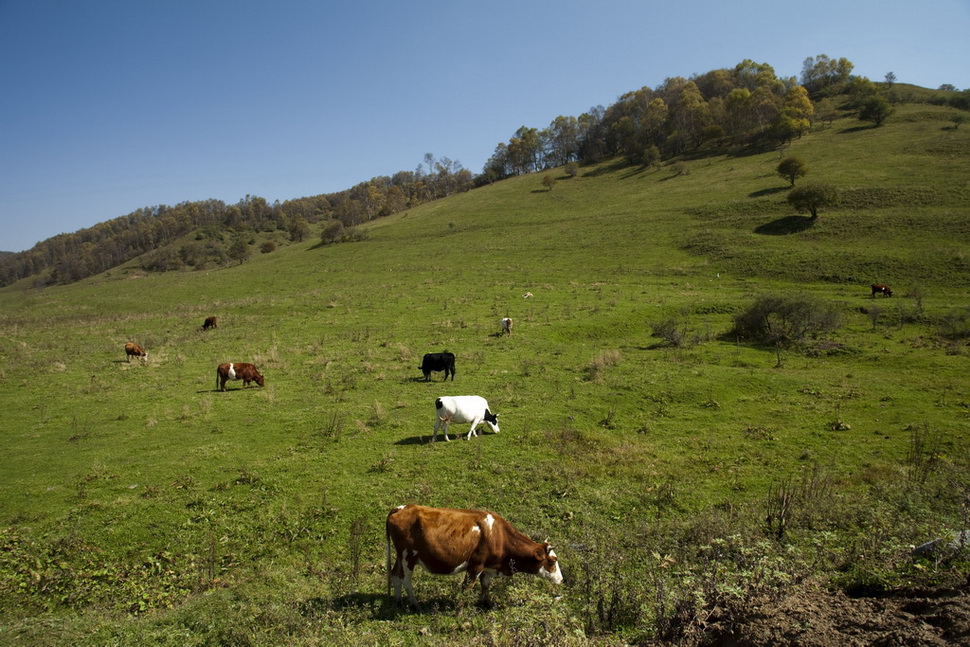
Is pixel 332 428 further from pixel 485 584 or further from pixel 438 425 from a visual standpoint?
pixel 485 584

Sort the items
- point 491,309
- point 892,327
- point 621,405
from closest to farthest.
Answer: point 621,405 < point 892,327 < point 491,309

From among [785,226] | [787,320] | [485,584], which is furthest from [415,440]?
[785,226]

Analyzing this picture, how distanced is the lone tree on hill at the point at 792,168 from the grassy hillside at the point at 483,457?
21.1m

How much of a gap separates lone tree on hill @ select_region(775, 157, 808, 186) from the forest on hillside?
23.9 meters

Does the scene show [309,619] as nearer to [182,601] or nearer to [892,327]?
[182,601]

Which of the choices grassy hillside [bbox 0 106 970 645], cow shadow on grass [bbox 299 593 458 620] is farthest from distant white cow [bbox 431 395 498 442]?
cow shadow on grass [bbox 299 593 458 620]

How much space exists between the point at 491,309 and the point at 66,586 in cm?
2827

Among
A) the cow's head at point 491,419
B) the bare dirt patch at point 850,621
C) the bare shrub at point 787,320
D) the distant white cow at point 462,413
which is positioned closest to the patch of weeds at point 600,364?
the cow's head at point 491,419

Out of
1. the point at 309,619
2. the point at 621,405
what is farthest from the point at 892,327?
the point at 309,619

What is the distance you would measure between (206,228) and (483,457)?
548 feet

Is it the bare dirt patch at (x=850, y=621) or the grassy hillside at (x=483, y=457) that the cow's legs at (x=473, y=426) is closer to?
the grassy hillside at (x=483, y=457)

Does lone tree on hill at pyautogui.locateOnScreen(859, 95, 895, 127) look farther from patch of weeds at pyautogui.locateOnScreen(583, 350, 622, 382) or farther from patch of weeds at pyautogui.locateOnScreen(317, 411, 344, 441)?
patch of weeds at pyautogui.locateOnScreen(317, 411, 344, 441)

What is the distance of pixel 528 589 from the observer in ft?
22.8

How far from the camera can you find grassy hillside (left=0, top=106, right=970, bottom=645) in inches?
257
